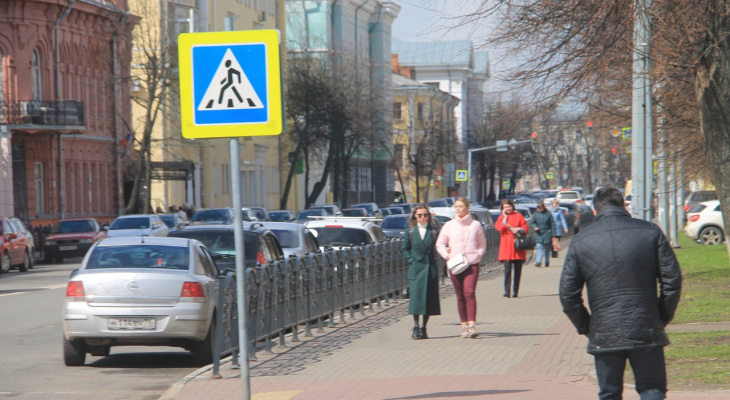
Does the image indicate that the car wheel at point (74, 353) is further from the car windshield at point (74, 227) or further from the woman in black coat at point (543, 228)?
the car windshield at point (74, 227)

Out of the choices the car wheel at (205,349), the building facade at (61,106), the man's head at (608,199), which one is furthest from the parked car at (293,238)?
the building facade at (61,106)

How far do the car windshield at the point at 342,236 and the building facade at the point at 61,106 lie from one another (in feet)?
84.7

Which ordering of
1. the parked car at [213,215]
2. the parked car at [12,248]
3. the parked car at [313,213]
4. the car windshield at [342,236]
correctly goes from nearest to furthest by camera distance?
the car windshield at [342,236] < the parked car at [12,248] < the parked car at [213,215] < the parked car at [313,213]

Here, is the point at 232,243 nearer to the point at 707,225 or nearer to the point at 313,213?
the point at 707,225

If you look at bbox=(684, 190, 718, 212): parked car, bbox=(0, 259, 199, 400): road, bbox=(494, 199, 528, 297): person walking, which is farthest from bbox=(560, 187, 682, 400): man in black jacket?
bbox=(684, 190, 718, 212): parked car

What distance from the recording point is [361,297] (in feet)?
59.2

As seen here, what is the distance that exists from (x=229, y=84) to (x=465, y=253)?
706 centimetres

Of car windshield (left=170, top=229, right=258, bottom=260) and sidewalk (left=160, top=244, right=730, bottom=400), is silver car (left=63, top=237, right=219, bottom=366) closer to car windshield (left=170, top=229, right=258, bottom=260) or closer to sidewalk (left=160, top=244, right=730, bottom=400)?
sidewalk (left=160, top=244, right=730, bottom=400)

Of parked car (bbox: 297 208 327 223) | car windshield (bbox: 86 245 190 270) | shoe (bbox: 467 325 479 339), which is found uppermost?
car windshield (bbox: 86 245 190 270)

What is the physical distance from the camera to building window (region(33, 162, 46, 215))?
46.8 metres

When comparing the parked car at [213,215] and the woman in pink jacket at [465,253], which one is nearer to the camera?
the woman in pink jacket at [465,253]

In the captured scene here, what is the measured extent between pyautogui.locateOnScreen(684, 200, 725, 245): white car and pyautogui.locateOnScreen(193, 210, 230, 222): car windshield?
53.7ft

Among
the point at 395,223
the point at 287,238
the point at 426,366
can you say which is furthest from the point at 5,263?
the point at 426,366

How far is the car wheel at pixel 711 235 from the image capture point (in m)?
39.3
